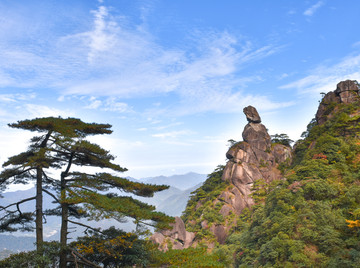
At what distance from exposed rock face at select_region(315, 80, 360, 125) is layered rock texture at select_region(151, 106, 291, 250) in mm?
9111

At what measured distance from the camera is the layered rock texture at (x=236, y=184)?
36.9m

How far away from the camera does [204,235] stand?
121 ft

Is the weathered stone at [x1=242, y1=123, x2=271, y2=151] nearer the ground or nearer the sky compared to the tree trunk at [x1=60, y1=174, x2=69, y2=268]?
nearer the sky

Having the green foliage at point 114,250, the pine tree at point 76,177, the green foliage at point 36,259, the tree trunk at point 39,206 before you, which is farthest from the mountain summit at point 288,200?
the tree trunk at point 39,206

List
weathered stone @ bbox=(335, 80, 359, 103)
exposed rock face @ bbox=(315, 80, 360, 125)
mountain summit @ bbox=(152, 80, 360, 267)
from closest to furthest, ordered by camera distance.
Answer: mountain summit @ bbox=(152, 80, 360, 267), weathered stone @ bbox=(335, 80, 359, 103), exposed rock face @ bbox=(315, 80, 360, 125)

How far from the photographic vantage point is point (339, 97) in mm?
38906

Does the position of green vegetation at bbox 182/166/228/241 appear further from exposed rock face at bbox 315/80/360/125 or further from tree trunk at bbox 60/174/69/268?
tree trunk at bbox 60/174/69/268

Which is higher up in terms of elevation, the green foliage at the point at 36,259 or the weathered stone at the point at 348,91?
the weathered stone at the point at 348,91

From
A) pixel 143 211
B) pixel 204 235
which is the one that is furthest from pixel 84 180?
pixel 204 235

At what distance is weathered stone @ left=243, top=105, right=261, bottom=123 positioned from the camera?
157 feet

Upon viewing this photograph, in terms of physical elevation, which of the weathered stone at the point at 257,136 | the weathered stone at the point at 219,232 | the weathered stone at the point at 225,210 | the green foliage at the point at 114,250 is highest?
the weathered stone at the point at 257,136

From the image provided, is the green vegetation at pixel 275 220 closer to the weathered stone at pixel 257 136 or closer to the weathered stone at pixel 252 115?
the weathered stone at pixel 257 136

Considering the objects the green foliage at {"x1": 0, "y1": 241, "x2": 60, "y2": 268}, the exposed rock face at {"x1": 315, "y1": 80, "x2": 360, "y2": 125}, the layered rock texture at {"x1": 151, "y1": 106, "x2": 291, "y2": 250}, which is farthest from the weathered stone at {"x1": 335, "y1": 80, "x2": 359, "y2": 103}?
the green foliage at {"x1": 0, "y1": 241, "x2": 60, "y2": 268}

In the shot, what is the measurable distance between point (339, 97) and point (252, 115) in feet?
46.6
